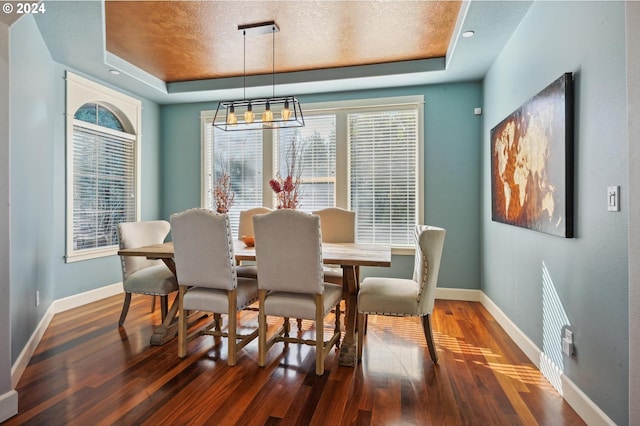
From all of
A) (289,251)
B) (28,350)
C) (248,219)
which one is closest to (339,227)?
(248,219)

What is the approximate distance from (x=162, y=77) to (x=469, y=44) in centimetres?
361

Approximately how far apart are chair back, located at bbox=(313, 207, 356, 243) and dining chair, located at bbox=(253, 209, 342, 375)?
1273 millimetres

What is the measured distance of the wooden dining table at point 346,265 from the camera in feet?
8.29

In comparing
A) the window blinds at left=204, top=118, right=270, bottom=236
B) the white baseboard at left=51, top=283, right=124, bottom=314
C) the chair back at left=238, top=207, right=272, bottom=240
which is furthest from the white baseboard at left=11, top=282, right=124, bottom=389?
the chair back at left=238, top=207, right=272, bottom=240

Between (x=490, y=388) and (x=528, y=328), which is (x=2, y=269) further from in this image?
(x=528, y=328)

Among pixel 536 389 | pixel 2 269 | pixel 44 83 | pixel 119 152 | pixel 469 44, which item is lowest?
pixel 536 389

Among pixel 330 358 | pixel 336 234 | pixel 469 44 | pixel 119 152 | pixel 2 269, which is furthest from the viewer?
pixel 119 152

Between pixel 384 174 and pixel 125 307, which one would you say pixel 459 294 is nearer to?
pixel 384 174

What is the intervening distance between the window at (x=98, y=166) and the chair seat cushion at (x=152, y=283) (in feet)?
4.38

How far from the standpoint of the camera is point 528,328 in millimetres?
2750

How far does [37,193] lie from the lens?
319 centimetres

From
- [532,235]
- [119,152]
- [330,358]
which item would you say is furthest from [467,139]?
[119,152]

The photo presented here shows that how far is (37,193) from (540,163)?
13.3ft

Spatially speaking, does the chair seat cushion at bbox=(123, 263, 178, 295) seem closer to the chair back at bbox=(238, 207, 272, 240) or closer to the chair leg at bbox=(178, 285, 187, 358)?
the chair leg at bbox=(178, 285, 187, 358)
